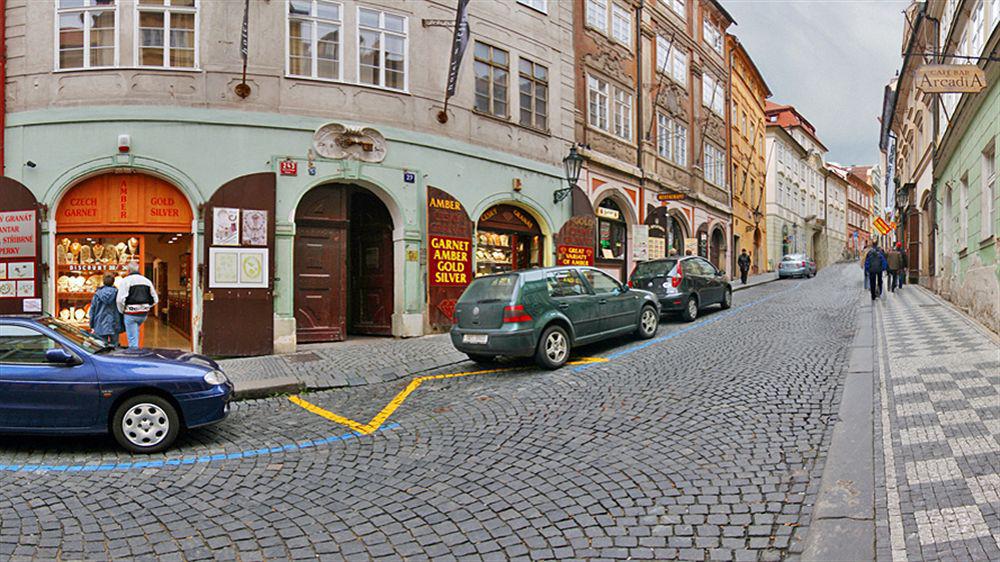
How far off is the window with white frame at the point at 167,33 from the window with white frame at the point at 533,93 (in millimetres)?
8159

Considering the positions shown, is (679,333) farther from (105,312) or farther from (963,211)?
(105,312)

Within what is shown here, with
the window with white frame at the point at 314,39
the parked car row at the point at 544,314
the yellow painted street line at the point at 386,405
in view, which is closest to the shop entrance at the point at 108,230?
the window with white frame at the point at 314,39

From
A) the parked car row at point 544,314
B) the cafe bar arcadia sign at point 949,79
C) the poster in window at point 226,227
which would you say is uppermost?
the cafe bar arcadia sign at point 949,79

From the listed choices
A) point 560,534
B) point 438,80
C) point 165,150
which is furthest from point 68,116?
point 560,534

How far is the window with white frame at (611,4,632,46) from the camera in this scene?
21.1 meters

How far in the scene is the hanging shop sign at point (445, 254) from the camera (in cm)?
1372

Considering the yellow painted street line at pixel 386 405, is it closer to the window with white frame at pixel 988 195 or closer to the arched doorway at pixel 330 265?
the arched doorway at pixel 330 265

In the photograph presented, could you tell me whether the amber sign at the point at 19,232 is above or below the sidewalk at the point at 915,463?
above

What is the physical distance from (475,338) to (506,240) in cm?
760

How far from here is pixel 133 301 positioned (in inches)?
382

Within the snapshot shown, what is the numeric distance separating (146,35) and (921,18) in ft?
72.6

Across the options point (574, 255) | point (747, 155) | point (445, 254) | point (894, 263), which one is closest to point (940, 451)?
point (445, 254)

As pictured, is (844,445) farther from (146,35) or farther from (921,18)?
(921,18)

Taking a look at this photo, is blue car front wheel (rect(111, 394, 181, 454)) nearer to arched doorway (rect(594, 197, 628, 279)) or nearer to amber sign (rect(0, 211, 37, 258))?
amber sign (rect(0, 211, 37, 258))
